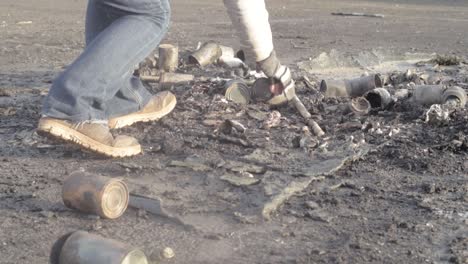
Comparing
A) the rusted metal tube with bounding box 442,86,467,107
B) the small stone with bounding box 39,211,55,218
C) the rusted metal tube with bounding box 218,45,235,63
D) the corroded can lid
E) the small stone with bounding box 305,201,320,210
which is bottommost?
the rusted metal tube with bounding box 218,45,235,63

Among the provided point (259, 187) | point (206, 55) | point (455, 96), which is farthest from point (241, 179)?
point (206, 55)

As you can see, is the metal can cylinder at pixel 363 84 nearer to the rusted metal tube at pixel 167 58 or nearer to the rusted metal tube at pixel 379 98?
the rusted metal tube at pixel 379 98

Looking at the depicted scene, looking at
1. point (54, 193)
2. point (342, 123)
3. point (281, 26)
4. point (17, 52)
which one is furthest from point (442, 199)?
point (281, 26)

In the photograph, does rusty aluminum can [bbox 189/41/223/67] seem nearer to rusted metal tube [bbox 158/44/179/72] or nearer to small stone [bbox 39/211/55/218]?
rusted metal tube [bbox 158/44/179/72]

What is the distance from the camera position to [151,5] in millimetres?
4285

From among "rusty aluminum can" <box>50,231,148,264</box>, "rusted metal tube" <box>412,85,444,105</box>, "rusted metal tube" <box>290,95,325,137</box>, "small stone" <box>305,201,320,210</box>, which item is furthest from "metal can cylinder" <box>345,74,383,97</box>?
"rusty aluminum can" <box>50,231,148,264</box>

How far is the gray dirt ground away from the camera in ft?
9.88

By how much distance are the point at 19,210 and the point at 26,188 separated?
0.33 meters

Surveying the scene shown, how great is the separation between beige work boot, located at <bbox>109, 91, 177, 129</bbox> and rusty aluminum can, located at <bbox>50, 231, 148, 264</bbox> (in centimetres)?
218

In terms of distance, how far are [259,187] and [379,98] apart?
2068 mm

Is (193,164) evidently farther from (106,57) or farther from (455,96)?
(455,96)

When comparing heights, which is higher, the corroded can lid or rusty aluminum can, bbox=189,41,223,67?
the corroded can lid

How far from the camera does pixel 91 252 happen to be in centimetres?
262

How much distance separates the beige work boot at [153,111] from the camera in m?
4.85
